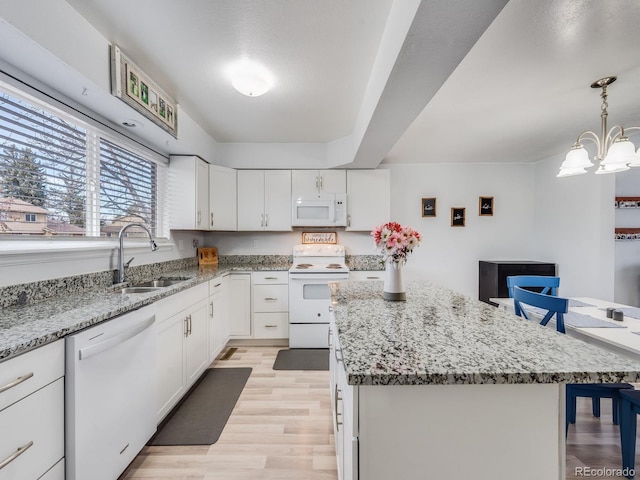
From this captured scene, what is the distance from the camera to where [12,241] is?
1.49m

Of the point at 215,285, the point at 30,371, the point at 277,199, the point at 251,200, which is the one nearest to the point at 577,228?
the point at 277,199

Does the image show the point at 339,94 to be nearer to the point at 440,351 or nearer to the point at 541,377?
the point at 440,351

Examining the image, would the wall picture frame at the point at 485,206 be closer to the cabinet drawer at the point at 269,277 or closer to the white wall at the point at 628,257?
the white wall at the point at 628,257

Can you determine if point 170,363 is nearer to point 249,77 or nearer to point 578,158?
point 249,77

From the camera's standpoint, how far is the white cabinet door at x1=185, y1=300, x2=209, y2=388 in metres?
2.26

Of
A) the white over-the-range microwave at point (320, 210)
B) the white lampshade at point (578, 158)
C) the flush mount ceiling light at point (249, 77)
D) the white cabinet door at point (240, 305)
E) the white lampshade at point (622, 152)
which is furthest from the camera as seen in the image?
the white over-the-range microwave at point (320, 210)

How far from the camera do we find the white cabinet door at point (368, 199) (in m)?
3.68

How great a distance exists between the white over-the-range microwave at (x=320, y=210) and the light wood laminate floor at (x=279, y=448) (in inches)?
76.9

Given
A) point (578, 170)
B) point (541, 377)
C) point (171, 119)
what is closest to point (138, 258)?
point (171, 119)

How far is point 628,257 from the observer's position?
3492mm

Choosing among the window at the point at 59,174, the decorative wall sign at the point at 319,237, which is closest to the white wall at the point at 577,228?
the decorative wall sign at the point at 319,237

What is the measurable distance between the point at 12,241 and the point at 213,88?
161 cm

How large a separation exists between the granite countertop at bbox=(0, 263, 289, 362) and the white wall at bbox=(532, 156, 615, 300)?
4.41 m

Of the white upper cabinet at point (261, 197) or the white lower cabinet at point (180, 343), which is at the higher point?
the white upper cabinet at point (261, 197)
